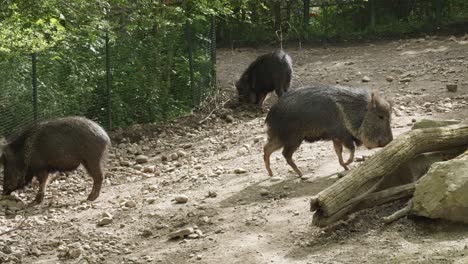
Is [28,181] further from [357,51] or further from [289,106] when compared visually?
[357,51]

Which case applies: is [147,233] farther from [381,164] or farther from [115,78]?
[115,78]

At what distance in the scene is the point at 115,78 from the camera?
463 inches

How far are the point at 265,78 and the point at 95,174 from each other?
5106mm

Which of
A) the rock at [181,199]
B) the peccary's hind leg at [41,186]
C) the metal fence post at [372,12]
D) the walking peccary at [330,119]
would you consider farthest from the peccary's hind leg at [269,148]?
the metal fence post at [372,12]

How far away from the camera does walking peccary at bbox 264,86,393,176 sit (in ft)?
26.6

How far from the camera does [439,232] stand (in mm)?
5812

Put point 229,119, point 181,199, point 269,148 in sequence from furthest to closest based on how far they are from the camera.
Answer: point 229,119, point 269,148, point 181,199

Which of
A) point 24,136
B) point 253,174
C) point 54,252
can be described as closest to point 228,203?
point 253,174

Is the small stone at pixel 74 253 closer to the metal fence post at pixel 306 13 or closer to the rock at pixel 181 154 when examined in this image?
the rock at pixel 181 154

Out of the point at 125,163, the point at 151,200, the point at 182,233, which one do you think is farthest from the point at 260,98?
the point at 182,233

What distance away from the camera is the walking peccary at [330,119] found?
8.09 m

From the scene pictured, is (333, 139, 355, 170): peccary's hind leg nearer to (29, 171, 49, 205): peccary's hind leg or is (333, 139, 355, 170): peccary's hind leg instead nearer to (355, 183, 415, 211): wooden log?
(355, 183, 415, 211): wooden log

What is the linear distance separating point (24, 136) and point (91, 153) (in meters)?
0.83

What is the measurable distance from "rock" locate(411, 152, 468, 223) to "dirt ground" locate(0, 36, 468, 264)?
0.14 m
